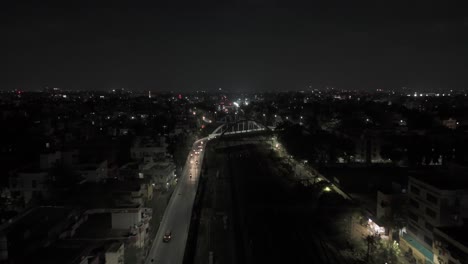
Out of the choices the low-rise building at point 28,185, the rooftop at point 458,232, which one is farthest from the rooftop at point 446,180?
the low-rise building at point 28,185

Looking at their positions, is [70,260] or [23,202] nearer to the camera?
[70,260]

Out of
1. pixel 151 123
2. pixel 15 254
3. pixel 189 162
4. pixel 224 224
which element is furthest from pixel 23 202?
pixel 151 123

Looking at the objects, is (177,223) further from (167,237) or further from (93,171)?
(93,171)

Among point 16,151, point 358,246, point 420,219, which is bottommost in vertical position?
point 358,246

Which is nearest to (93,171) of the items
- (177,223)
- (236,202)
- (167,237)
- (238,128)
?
(177,223)

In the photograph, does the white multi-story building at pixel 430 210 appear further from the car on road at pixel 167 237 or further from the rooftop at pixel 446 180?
the car on road at pixel 167 237

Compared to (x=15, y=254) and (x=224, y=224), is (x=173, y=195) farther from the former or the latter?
(x=15, y=254)

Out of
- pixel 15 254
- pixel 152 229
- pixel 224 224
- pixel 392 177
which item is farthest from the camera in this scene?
pixel 392 177

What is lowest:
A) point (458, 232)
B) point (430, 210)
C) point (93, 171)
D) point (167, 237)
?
point (167, 237)
